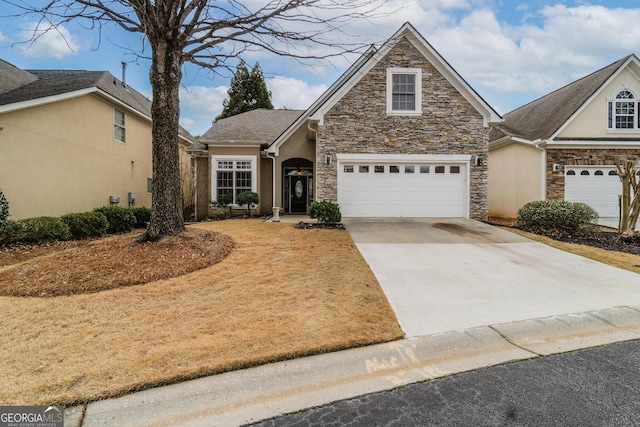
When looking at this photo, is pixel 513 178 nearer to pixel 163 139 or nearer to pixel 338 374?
pixel 163 139

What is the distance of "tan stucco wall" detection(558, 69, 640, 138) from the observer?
587 inches

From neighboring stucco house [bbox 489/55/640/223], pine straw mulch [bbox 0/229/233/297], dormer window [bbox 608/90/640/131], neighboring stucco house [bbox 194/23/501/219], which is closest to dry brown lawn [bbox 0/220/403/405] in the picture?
pine straw mulch [bbox 0/229/233/297]

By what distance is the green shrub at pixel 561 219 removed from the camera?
10.7m

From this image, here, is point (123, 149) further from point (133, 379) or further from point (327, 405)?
point (327, 405)

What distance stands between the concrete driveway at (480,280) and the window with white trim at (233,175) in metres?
7.91

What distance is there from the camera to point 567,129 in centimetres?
1495

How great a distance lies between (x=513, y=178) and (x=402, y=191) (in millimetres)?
6909

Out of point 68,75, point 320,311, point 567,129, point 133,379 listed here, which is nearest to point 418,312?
point 320,311

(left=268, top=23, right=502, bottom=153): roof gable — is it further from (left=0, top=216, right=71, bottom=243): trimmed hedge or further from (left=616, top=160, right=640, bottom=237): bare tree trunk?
(left=0, top=216, right=71, bottom=243): trimmed hedge

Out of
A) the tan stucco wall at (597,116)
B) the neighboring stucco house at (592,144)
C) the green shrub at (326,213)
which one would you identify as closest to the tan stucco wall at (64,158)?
the green shrub at (326,213)

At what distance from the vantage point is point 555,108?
16.7 metres

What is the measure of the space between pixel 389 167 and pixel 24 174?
12.6m

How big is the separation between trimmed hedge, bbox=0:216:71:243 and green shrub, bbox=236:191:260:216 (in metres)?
6.65

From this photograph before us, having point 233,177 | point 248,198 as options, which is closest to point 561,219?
point 248,198
